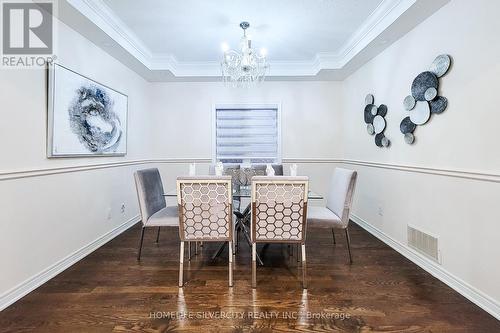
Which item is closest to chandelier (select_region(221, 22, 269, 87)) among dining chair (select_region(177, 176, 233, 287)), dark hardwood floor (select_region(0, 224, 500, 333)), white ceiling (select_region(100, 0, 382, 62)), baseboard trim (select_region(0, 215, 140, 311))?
white ceiling (select_region(100, 0, 382, 62))

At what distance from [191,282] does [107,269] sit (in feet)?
2.87

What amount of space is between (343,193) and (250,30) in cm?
213

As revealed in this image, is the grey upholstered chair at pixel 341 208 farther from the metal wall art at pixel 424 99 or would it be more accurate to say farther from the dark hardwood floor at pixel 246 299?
the metal wall art at pixel 424 99

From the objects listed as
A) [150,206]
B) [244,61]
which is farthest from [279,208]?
[244,61]

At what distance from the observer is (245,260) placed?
104 inches

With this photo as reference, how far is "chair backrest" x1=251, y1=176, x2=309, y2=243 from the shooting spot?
1.99 m

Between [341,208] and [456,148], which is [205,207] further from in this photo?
[456,148]

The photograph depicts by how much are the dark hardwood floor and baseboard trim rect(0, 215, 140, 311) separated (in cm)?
5

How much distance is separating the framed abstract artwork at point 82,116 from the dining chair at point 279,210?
5.99 ft

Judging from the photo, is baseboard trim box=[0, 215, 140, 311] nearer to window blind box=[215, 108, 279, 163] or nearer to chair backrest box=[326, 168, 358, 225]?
window blind box=[215, 108, 279, 163]

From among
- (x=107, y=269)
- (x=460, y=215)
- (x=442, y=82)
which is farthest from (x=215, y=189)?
(x=442, y=82)

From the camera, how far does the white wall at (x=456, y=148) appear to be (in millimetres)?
1779

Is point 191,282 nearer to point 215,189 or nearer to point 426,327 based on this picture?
point 215,189

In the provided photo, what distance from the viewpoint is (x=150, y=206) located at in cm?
266
